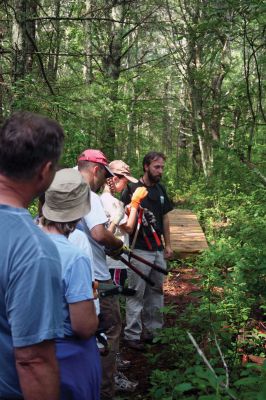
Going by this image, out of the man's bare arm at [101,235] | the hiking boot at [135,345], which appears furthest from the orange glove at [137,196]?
the hiking boot at [135,345]

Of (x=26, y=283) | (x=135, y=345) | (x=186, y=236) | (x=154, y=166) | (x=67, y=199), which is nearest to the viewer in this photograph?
(x=26, y=283)

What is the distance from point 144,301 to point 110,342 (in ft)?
5.97

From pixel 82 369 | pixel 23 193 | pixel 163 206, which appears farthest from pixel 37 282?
pixel 163 206

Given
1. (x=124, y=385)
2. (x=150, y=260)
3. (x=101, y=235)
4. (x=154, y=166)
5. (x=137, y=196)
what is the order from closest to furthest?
(x=101, y=235) → (x=124, y=385) → (x=137, y=196) → (x=150, y=260) → (x=154, y=166)

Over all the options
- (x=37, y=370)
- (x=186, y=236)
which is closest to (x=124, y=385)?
(x=37, y=370)

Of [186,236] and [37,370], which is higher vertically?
[37,370]

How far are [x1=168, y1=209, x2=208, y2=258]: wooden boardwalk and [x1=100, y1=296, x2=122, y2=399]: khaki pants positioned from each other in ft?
16.7

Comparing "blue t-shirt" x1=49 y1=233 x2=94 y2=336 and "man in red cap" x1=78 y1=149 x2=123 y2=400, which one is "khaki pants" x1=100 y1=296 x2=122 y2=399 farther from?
"blue t-shirt" x1=49 y1=233 x2=94 y2=336

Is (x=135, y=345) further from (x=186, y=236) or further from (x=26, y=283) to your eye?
(x=186, y=236)

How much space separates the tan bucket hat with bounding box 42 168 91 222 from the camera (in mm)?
2461

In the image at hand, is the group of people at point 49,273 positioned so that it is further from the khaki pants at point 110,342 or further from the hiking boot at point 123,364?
the hiking boot at point 123,364

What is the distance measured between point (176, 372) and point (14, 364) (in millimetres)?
2549

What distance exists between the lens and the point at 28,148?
64.6 inches

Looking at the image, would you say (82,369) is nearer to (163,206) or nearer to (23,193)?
(23,193)
